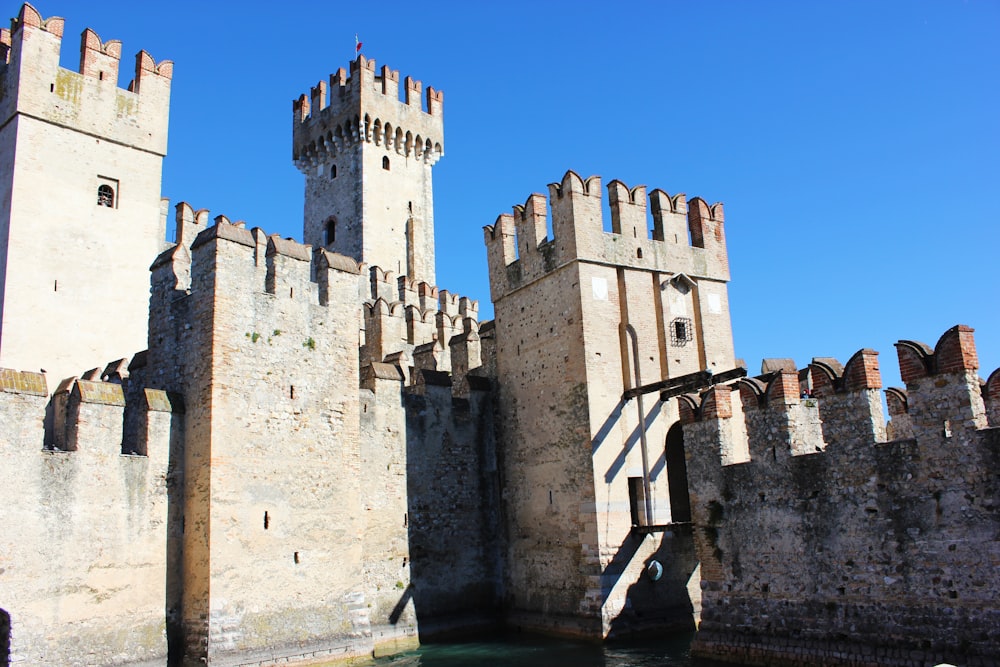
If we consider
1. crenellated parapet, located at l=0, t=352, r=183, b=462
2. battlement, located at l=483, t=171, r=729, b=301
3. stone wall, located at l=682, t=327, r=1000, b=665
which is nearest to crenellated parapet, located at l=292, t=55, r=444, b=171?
battlement, located at l=483, t=171, r=729, b=301

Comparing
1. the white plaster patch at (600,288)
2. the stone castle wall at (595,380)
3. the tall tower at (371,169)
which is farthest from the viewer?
the tall tower at (371,169)

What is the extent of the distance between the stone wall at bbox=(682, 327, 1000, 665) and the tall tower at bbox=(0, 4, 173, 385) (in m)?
14.8

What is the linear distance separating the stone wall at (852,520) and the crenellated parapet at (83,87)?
1671cm

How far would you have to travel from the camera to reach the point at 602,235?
1953cm

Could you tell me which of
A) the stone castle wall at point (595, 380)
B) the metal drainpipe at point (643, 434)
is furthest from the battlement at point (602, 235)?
the metal drainpipe at point (643, 434)

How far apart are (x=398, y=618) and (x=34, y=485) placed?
810cm

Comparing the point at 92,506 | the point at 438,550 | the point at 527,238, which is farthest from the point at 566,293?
the point at 92,506

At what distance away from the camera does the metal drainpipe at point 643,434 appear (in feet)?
60.7

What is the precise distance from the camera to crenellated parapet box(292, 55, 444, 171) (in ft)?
118

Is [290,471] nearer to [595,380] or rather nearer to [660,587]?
[595,380]

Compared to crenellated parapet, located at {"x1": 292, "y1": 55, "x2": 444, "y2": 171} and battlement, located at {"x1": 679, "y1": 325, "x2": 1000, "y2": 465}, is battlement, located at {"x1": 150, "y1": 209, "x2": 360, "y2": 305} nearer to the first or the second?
battlement, located at {"x1": 679, "y1": 325, "x2": 1000, "y2": 465}

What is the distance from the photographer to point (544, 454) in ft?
64.1

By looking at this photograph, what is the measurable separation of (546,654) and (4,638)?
30.5 ft

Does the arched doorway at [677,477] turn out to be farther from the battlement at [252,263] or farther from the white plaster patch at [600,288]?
the battlement at [252,263]
